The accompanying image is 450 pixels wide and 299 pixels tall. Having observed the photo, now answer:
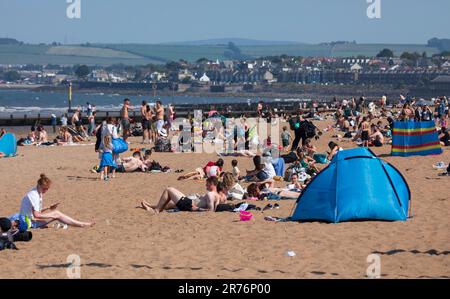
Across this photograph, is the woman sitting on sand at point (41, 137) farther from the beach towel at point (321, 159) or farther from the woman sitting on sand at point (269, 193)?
the woman sitting on sand at point (269, 193)

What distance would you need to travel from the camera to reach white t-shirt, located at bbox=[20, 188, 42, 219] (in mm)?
13320

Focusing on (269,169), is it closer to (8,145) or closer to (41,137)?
(8,145)

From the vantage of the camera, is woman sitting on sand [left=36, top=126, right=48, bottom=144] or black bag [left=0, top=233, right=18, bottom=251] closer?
black bag [left=0, top=233, right=18, bottom=251]

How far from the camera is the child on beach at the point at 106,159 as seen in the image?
61.7ft

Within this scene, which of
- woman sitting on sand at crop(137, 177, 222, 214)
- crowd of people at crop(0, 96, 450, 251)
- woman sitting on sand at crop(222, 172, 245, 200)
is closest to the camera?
crowd of people at crop(0, 96, 450, 251)

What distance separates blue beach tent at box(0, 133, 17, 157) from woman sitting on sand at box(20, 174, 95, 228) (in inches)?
464

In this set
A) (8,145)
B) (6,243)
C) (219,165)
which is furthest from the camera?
(8,145)

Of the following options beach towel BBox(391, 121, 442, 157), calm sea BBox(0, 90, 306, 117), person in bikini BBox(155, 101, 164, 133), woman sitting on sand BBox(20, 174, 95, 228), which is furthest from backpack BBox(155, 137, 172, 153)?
calm sea BBox(0, 90, 306, 117)

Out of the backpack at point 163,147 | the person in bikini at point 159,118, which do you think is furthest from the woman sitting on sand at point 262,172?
the person in bikini at point 159,118

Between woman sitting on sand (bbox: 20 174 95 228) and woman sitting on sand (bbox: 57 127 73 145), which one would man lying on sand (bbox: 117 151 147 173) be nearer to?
woman sitting on sand (bbox: 20 174 95 228)

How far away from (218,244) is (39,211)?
9.33 ft

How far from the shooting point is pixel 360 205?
13.5 m

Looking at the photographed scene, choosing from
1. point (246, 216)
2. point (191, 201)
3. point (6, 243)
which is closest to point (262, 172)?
point (191, 201)

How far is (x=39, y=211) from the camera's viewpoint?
44.1 ft
